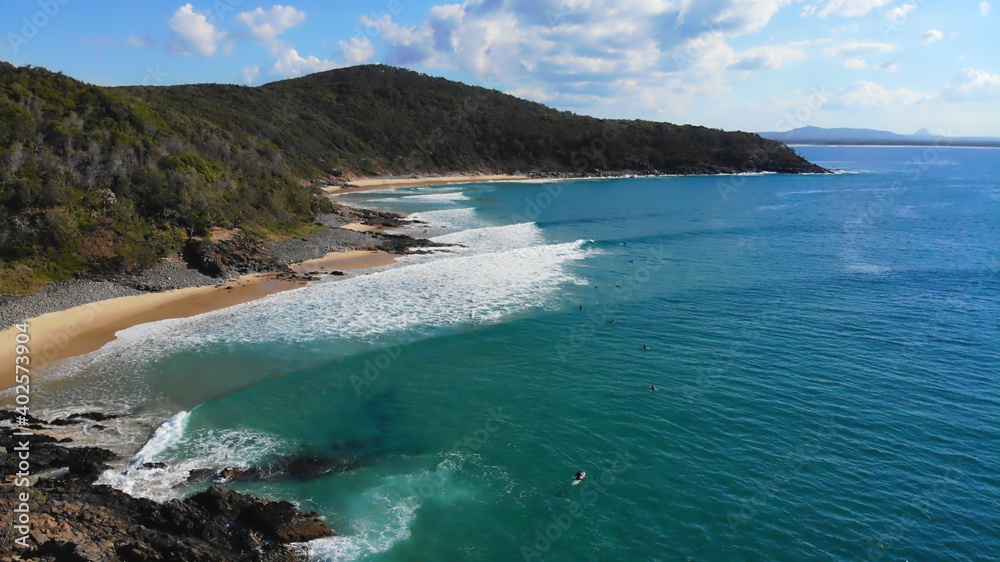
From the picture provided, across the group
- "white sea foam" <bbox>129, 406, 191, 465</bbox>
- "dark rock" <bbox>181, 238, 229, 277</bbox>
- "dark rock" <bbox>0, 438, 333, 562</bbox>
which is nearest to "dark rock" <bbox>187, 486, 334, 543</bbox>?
"dark rock" <bbox>0, 438, 333, 562</bbox>

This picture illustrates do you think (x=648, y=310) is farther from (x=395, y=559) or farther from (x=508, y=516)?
(x=395, y=559)

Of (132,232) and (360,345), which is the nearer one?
(360,345)

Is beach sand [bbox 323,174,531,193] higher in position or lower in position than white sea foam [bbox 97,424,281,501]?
higher

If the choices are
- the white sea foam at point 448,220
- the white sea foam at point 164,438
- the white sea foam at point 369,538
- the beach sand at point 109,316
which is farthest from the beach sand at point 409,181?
the white sea foam at point 369,538

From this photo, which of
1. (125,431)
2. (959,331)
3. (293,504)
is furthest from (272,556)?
(959,331)

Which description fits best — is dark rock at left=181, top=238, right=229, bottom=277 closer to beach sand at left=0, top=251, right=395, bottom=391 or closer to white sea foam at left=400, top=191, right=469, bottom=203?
beach sand at left=0, top=251, right=395, bottom=391

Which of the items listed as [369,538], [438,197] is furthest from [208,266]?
[438,197]
